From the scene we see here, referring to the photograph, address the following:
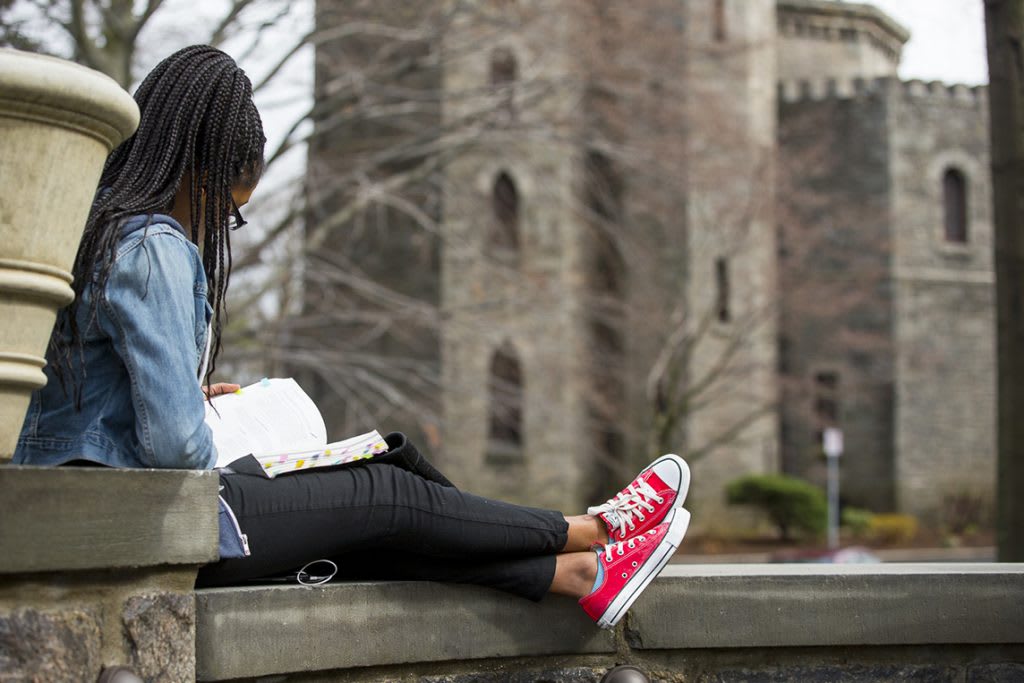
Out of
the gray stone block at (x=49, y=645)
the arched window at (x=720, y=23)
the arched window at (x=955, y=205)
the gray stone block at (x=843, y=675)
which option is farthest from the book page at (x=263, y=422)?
the arched window at (x=955, y=205)

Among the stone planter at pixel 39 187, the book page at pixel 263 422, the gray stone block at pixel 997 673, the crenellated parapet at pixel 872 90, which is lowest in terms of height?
the gray stone block at pixel 997 673

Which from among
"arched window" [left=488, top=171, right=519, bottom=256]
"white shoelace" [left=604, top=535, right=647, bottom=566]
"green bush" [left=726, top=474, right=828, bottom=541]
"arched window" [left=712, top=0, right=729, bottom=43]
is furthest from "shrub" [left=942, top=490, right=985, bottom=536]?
"white shoelace" [left=604, top=535, right=647, bottom=566]

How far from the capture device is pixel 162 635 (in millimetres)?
2662

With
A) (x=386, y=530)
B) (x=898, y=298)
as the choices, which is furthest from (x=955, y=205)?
(x=386, y=530)

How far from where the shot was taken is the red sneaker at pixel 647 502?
329cm

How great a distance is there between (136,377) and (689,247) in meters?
22.4

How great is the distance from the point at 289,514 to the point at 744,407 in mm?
24421

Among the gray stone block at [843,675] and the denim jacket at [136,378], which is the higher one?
the denim jacket at [136,378]

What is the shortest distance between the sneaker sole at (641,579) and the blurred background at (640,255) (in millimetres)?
7275

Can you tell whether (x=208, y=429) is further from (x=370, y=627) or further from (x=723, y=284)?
(x=723, y=284)

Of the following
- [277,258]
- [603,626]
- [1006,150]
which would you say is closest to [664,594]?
[603,626]

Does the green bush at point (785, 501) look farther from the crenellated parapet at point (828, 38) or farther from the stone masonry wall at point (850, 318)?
the crenellated parapet at point (828, 38)

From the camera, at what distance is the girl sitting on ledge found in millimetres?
2676

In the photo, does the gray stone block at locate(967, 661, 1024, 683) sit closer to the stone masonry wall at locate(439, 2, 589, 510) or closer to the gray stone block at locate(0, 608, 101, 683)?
the gray stone block at locate(0, 608, 101, 683)
